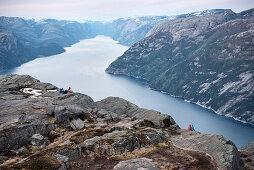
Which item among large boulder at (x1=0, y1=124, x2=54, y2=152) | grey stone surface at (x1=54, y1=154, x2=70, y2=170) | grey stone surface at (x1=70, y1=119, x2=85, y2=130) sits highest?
grey stone surface at (x1=54, y1=154, x2=70, y2=170)

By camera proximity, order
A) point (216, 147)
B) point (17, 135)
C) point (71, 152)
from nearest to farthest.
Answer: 1. point (71, 152)
2. point (216, 147)
3. point (17, 135)

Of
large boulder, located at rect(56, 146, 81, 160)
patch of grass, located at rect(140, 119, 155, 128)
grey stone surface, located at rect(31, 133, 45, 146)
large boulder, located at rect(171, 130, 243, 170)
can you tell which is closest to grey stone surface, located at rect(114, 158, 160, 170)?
large boulder, located at rect(56, 146, 81, 160)

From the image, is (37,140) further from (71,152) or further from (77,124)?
(77,124)

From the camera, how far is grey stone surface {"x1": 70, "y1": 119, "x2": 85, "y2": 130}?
1714 inches

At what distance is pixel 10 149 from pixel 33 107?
1635 cm

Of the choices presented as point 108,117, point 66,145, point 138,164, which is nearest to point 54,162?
point 66,145

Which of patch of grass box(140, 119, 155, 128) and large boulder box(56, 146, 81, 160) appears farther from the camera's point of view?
patch of grass box(140, 119, 155, 128)

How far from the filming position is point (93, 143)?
33406 millimetres

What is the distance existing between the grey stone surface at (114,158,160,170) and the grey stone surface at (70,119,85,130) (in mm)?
16500

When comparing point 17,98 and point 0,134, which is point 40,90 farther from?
point 0,134

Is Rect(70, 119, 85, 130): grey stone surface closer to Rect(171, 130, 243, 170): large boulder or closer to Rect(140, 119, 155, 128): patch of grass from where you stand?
Rect(140, 119, 155, 128): patch of grass

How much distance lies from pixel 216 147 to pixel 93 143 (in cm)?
1942

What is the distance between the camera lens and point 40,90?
68938 millimetres

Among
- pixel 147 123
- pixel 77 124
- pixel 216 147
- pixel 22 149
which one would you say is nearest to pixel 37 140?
pixel 22 149
